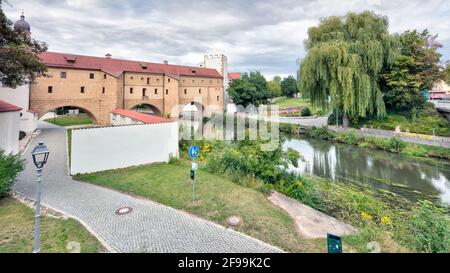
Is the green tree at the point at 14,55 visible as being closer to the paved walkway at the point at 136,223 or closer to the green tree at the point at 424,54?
the paved walkway at the point at 136,223

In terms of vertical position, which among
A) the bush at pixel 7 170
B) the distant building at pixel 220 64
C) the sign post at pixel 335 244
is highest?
the distant building at pixel 220 64

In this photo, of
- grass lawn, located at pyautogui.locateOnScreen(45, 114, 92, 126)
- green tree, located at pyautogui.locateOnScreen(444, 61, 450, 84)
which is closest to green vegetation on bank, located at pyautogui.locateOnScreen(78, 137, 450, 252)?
green tree, located at pyautogui.locateOnScreen(444, 61, 450, 84)

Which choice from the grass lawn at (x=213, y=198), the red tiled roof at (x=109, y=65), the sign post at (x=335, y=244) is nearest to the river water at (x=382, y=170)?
the grass lawn at (x=213, y=198)

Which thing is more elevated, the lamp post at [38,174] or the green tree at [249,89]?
the green tree at [249,89]

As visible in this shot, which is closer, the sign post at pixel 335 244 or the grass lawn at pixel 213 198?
the sign post at pixel 335 244

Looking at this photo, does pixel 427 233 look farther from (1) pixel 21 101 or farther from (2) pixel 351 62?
(1) pixel 21 101

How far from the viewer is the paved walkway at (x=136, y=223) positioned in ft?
13.3

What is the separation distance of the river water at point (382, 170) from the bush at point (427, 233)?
4.73 meters

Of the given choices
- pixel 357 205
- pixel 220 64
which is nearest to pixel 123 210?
pixel 357 205

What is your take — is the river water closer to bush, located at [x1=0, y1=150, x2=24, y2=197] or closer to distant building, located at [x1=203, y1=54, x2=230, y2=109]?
bush, located at [x1=0, y1=150, x2=24, y2=197]

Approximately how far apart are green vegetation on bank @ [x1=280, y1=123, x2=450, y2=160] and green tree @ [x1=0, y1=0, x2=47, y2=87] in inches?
818

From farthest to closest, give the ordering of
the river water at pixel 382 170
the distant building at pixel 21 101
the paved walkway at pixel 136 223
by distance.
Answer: the distant building at pixel 21 101 < the river water at pixel 382 170 < the paved walkway at pixel 136 223

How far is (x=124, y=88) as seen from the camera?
26219mm

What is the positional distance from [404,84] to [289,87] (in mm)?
46351
